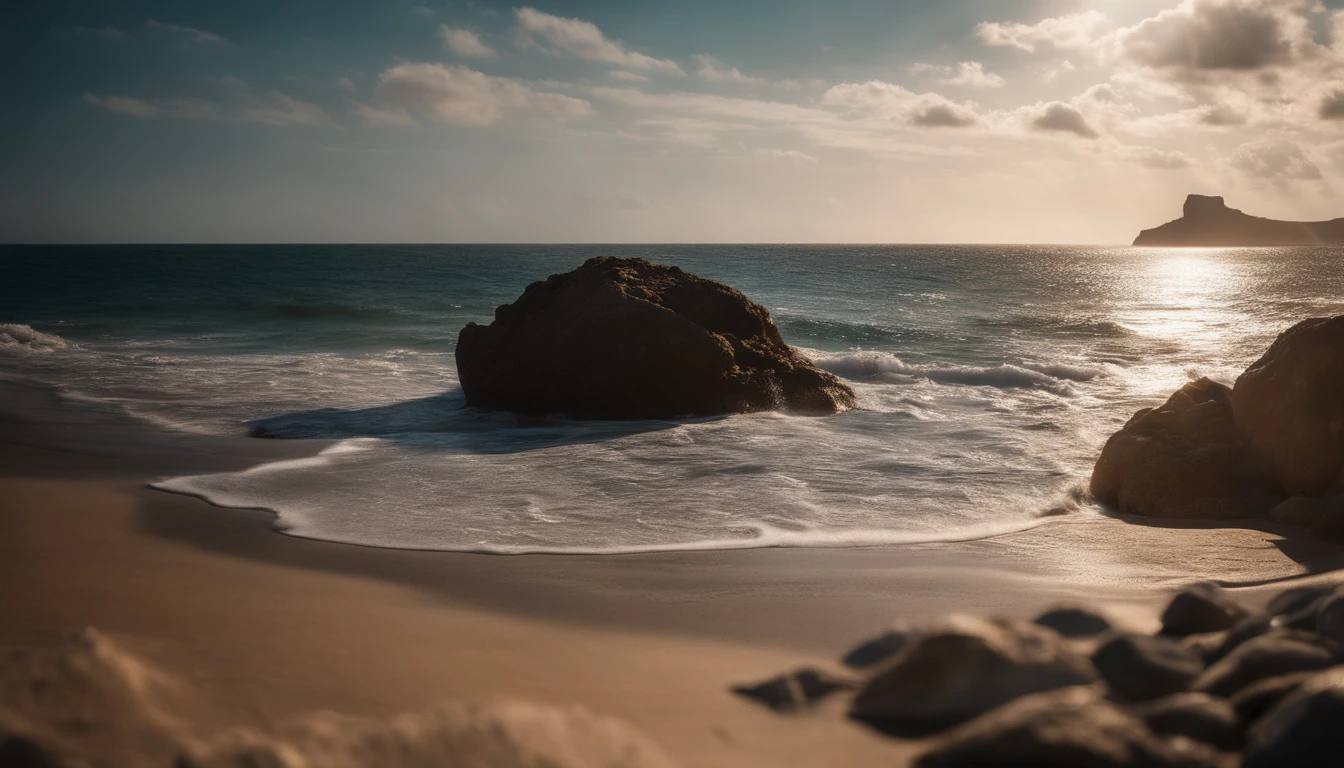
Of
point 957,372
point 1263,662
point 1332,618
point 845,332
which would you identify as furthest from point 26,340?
point 1332,618

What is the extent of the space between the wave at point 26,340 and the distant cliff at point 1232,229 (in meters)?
181

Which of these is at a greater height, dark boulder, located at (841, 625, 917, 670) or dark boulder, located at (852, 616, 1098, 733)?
dark boulder, located at (852, 616, 1098, 733)

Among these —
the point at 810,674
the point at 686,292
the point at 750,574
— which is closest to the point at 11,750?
the point at 810,674

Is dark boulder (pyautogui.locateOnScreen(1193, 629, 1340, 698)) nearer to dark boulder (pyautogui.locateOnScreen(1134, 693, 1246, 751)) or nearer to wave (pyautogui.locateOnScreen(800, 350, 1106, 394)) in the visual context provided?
dark boulder (pyautogui.locateOnScreen(1134, 693, 1246, 751))

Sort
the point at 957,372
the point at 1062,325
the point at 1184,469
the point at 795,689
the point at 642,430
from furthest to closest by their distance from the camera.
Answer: the point at 1062,325
the point at 957,372
the point at 642,430
the point at 1184,469
the point at 795,689

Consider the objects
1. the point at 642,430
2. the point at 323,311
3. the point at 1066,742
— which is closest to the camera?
the point at 1066,742

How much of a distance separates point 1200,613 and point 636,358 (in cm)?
682

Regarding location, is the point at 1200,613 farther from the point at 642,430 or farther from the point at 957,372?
the point at 957,372

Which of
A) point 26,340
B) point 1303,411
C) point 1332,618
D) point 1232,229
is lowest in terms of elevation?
point 1332,618

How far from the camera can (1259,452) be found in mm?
5805

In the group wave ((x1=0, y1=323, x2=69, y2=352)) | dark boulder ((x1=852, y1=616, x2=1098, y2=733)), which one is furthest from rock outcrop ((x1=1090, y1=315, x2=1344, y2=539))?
wave ((x1=0, y1=323, x2=69, y2=352))

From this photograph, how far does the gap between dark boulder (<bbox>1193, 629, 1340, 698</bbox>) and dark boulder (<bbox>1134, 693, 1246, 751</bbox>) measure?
17cm

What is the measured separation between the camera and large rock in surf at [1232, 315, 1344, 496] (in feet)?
17.9

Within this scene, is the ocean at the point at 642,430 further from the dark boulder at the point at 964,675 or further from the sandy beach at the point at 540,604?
the dark boulder at the point at 964,675
